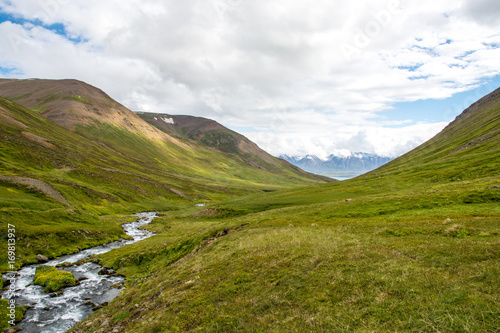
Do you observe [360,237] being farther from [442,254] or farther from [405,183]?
[405,183]

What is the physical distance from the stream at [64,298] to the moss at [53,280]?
68cm

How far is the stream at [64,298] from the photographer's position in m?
25.5

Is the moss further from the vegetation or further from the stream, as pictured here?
the vegetation

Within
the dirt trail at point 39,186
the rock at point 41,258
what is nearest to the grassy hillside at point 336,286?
the rock at point 41,258

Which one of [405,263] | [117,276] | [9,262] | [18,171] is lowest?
[117,276]

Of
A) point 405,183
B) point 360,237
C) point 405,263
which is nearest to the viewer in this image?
point 405,263

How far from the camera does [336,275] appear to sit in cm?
1562

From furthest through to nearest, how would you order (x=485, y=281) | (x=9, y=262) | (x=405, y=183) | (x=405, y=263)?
(x=405, y=183)
(x=9, y=262)
(x=405, y=263)
(x=485, y=281)

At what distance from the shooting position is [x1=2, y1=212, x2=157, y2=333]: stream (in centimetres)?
2548

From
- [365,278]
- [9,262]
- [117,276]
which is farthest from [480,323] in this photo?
[9,262]

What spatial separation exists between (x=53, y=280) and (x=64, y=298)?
5.18 metres

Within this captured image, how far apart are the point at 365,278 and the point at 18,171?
134 metres

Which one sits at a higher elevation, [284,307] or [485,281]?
[485,281]

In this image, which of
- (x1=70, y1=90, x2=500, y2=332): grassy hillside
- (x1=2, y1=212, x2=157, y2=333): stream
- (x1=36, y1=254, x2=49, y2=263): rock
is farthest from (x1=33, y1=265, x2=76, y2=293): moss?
(x1=70, y1=90, x2=500, y2=332): grassy hillside
